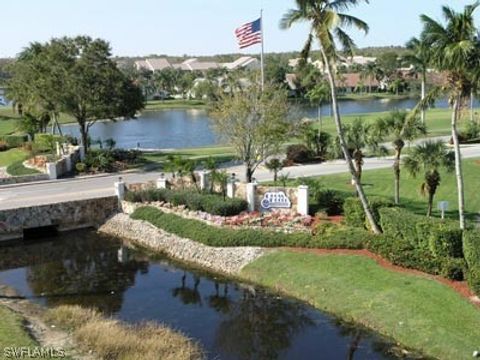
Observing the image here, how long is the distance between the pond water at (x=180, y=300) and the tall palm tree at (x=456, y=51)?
22.0 feet

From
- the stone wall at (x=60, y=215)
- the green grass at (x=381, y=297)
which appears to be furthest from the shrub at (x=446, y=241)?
the stone wall at (x=60, y=215)

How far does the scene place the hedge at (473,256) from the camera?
19.8 metres

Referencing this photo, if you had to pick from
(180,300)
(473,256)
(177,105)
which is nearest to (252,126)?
(180,300)

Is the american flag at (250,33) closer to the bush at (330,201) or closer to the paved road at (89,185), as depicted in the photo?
the paved road at (89,185)

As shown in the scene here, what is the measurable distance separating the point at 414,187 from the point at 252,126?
9307mm

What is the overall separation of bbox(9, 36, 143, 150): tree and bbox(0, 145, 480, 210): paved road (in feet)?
19.3

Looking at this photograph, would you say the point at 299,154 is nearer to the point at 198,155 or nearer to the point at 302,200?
the point at 198,155

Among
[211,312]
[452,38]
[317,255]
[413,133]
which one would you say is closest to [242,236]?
[317,255]

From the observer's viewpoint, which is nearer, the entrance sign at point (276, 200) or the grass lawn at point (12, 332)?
the grass lawn at point (12, 332)

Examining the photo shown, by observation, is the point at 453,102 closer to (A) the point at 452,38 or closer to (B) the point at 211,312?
(A) the point at 452,38

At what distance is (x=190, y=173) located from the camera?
1380 inches

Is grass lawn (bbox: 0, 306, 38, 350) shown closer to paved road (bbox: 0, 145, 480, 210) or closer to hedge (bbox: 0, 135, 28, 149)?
paved road (bbox: 0, 145, 480, 210)

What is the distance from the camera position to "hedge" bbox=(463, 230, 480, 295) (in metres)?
19.8

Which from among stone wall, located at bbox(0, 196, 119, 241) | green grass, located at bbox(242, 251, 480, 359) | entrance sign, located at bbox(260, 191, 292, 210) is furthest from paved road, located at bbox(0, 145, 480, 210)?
green grass, located at bbox(242, 251, 480, 359)
